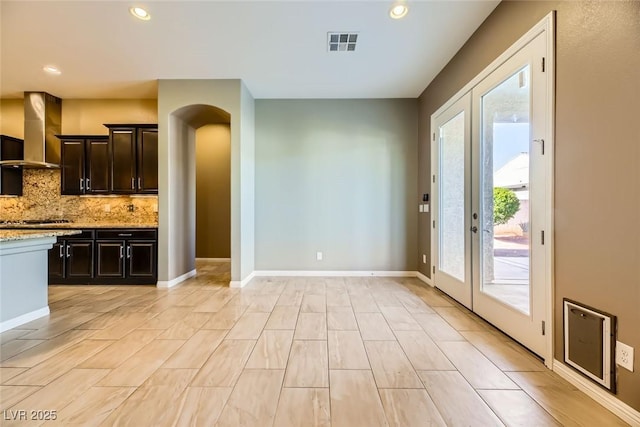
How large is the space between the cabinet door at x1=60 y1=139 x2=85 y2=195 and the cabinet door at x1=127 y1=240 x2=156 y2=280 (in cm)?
146

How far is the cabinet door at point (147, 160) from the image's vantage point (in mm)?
4277

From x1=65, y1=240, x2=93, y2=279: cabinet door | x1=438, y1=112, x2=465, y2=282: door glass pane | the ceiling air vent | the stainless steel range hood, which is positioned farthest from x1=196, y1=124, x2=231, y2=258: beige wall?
x1=438, y1=112, x2=465, y2=282: door glass pane

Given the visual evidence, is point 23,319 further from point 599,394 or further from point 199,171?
point 599,394

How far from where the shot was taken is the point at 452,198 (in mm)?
3574

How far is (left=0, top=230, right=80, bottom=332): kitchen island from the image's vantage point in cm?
255

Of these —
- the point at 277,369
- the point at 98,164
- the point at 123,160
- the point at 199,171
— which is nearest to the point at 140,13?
the point at 123,160

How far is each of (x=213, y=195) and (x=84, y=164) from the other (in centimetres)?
228

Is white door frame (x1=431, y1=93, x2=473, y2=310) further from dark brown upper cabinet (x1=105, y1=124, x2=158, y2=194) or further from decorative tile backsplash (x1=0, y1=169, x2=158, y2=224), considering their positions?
decorative tile backsplash (x1=0, y1=169, x2=158, y2=224)

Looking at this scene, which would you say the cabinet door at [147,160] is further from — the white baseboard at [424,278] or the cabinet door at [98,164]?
the white baseboard at [424,278]

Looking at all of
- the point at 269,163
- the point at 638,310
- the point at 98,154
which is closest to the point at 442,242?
the point at 638,310

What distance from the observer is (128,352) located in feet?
7.09

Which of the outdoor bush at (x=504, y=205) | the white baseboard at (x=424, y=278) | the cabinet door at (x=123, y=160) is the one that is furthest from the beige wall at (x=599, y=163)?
the cabinet door at (x=123, y=160)

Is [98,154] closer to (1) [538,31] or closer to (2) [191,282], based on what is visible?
(2) [191,282]

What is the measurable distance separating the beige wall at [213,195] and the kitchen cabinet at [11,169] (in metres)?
2.80
